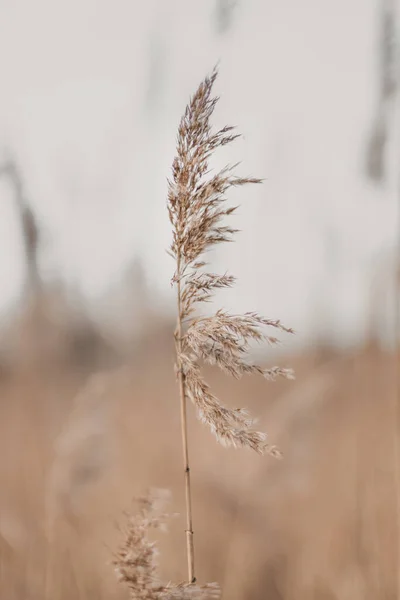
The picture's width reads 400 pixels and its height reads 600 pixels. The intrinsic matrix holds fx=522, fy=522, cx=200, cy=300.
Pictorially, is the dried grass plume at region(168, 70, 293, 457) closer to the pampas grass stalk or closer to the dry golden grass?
the pampas grass stalk

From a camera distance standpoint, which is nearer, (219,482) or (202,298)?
(202,298)

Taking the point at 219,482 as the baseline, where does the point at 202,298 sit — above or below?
above

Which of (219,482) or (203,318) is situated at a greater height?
(203,318)

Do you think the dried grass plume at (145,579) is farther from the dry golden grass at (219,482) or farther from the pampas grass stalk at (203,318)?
the dry golden grass at (219,482)

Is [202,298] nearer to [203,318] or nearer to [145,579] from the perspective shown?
[203,318]

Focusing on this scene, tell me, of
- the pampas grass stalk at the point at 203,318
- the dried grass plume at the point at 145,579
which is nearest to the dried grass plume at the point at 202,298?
the pampas grass stalk at the point at 203,318

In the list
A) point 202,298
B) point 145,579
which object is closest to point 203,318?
point 202,298

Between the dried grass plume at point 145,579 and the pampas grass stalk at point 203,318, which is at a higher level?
the pampas grass stalk at point 203,318

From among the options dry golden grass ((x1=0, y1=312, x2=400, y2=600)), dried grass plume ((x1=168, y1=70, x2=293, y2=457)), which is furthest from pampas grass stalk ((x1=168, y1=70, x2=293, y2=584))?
dry golden grass ((x1=0, y1=312, x2=400, y2=600))

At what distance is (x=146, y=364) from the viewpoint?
3.75ft

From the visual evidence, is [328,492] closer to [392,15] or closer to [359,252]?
[359,252]

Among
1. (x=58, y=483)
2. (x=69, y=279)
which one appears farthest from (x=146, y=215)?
(x=58, y=483)

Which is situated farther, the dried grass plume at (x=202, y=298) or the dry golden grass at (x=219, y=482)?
Answer: the dry golden grass at (x=219, y=482)

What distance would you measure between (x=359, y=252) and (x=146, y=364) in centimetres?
Result: 51
